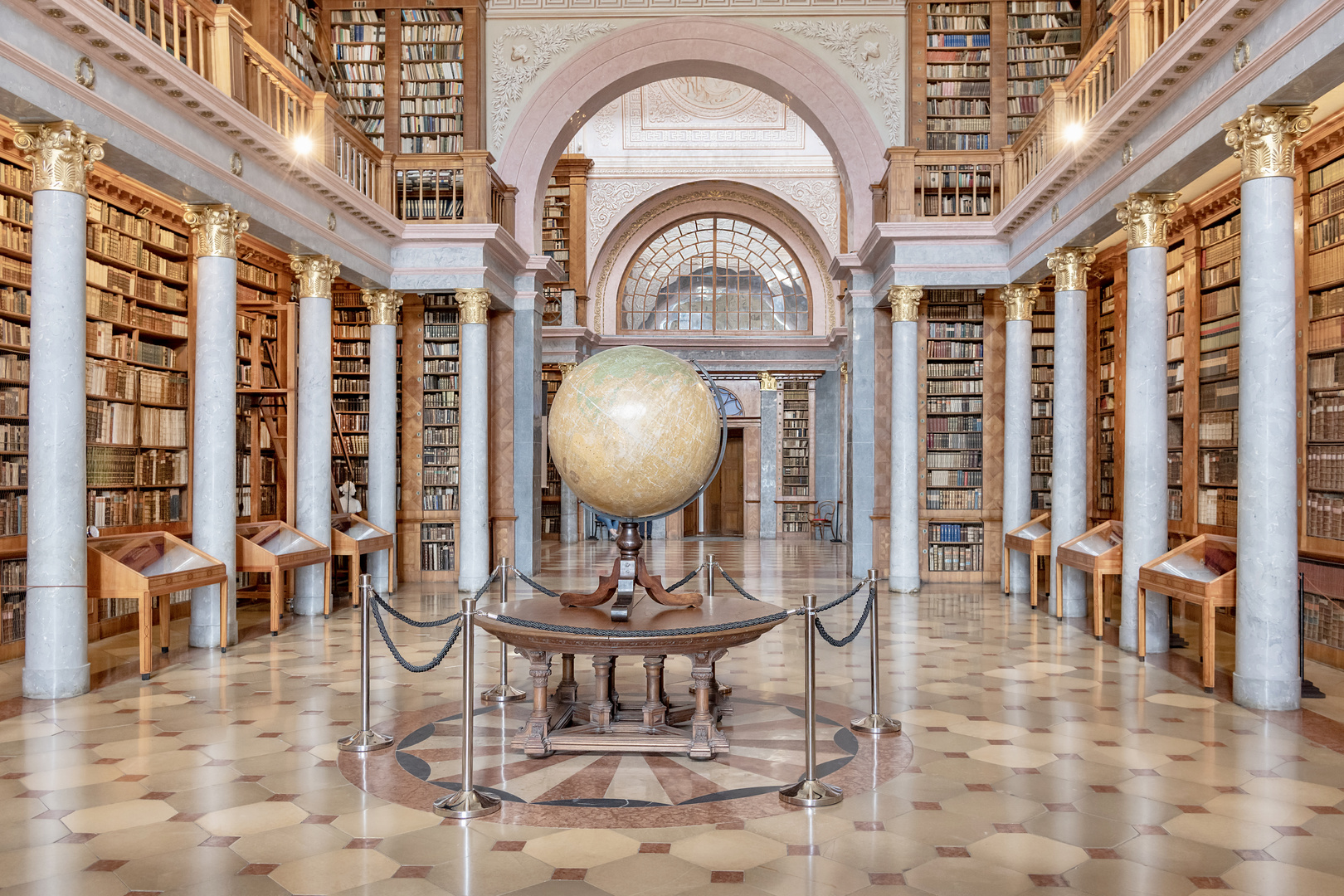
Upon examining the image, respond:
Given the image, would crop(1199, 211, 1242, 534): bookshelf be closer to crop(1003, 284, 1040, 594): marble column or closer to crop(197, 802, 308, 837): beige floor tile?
crop(1003, 284, 1040, 594): marble column

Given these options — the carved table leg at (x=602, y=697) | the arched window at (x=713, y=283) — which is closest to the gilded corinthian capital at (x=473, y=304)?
the carved table leg at (x=602, y=697)

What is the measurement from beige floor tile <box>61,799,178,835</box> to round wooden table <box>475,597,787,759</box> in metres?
1.58

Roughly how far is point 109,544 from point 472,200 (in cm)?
621

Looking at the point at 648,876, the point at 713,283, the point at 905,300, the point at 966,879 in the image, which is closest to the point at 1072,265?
the point at 905,300

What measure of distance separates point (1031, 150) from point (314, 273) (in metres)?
7.76

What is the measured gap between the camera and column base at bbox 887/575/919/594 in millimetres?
12039

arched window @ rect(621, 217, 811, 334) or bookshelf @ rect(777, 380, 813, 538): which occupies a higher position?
arched window @ rect(621, 217, 811, 334)

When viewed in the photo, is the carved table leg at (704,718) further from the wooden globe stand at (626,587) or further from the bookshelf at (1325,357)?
the bookshelf at (1325,357)

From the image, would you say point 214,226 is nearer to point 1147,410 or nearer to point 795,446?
point 1147,410

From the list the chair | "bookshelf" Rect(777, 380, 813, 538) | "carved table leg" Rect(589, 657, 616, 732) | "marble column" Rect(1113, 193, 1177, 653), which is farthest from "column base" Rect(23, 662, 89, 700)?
"bookshelf" Rect(777, 380, 813, 538)

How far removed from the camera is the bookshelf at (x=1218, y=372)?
30.2 feet

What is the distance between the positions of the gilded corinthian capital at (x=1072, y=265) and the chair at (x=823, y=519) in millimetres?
12017

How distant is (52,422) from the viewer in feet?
20.4

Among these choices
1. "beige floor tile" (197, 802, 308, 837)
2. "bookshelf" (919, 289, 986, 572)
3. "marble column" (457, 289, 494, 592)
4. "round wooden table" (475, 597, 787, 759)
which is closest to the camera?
"beige floor tile" (197, 802, 308, 837)
